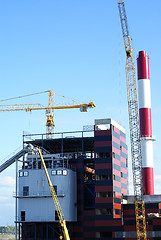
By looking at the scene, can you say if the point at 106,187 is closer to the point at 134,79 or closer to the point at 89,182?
the point at 89,182

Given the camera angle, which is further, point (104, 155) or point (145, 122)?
point (145, 122)

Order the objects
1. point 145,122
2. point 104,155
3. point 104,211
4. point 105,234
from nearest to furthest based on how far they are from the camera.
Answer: point 105,234 → point 104,211 → point 104,155 → point 145,122

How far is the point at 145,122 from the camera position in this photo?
512 feet

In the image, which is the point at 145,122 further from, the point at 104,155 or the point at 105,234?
the point at 105,234

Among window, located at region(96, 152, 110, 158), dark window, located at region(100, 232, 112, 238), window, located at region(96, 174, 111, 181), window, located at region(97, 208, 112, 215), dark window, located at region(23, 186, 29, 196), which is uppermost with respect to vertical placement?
window, located at region(96, 152, 110, 158)

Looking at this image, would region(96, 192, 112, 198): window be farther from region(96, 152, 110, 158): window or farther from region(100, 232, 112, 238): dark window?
region(96, 152, 110, 158): window

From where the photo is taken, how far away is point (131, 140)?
491ft

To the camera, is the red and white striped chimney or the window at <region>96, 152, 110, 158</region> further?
the red and white striped chimney

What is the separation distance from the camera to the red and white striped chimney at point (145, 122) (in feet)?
504

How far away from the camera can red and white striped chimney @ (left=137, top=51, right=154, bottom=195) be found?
504ft

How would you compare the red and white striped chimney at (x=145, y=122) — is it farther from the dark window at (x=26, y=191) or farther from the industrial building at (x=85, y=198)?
the dark window at (x=26, y=191)

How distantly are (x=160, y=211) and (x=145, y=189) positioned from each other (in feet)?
54.4

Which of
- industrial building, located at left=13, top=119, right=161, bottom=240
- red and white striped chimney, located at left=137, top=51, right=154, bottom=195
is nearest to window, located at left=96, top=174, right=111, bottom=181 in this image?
industrial building, located at left=13, top=119, right=161, bottom=240

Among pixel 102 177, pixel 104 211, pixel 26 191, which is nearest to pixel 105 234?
A: pixel 104 211
